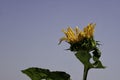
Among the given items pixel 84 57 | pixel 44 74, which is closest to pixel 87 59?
pixel 84 57

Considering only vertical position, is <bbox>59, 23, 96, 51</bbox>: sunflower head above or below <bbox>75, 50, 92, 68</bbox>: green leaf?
above

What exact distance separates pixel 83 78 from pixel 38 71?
1.99 ft

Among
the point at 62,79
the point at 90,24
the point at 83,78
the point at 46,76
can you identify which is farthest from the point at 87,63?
the point at 90,24

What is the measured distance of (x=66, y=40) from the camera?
3.28 m

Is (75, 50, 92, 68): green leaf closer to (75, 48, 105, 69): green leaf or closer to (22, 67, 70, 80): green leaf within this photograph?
(75, 48, 105, 69): green leaf

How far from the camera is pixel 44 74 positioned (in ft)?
9.14

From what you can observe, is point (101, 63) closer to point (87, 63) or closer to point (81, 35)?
point (87, 63)

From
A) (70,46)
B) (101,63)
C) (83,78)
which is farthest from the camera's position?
(70,46)

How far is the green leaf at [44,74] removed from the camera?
2.78m

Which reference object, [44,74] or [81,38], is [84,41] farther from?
[44,74]

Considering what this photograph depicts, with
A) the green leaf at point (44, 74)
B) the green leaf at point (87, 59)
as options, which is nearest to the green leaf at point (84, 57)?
the green leaf at point (87, 59)

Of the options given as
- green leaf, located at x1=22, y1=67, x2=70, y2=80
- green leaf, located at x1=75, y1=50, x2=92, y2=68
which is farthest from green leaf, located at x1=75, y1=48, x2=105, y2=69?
green leaf, located at x1=22, y1=67, x2=70, y2=80

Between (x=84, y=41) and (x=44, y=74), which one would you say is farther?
(x=84, y=41)

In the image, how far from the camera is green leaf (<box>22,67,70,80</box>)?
2.78 meters
